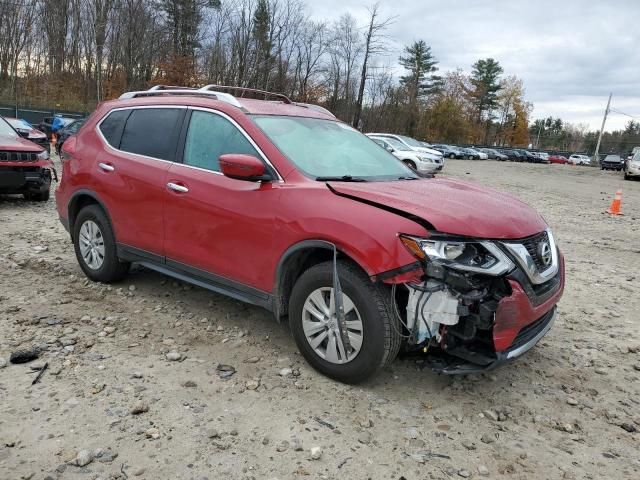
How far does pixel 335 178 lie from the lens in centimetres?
358

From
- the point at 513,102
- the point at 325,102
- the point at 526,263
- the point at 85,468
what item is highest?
the point at 513,102

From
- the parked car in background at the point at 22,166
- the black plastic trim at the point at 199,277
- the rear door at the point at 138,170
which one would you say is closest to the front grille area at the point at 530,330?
the black plastic trim at the point at 199,277

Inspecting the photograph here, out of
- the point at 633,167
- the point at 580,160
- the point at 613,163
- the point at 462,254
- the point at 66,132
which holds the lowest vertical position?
the point at 66,132

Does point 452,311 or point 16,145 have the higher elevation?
point 16,145

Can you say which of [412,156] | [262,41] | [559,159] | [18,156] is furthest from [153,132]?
[559,159]

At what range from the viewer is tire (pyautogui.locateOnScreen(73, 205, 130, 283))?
4746mm

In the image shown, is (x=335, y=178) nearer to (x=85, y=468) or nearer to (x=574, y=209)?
(x=85, y=468)

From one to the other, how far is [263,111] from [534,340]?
2.61m

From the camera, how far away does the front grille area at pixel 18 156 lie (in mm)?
8062

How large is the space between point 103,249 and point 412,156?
17158 mm

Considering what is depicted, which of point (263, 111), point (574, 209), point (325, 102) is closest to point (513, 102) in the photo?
point (325, 102)

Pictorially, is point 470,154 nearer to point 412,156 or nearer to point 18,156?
point 412,156

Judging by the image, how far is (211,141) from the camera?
401cm

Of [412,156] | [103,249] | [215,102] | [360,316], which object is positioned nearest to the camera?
[360,316]
